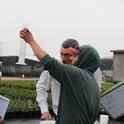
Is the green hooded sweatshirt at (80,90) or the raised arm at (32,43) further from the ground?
the raised arm at (32,43)

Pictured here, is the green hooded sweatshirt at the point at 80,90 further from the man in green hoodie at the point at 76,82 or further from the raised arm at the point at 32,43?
the raised arm at the point at 32,43

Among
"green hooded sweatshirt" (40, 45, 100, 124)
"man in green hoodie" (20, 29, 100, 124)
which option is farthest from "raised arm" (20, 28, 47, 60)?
"green hooded sweatshirt" (40, 45, 100, 124)

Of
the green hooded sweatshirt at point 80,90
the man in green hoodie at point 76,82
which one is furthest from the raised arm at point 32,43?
the green hooded sweatshirt at point 80,90

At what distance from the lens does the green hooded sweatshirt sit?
4.27 metres

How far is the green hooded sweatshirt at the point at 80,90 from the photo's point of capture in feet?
14.0

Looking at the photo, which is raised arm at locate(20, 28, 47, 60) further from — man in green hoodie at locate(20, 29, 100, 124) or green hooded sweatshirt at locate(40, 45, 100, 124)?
green hooded sweatshirt at locate(40, 45, 100, 124)

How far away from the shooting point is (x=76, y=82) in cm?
430

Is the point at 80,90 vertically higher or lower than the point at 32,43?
lower

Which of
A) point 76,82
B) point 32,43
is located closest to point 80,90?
point 76,82

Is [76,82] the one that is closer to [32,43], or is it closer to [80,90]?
[80,90]

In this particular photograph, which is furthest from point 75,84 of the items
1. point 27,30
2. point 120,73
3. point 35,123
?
point 120,73

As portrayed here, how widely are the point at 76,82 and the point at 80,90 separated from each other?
86 millimetres

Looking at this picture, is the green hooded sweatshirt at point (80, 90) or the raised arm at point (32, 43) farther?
the green hooded sweatshirt at point (80, 90)

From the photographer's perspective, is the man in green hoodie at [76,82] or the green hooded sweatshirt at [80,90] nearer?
the man in green hoodie at [76,82]
